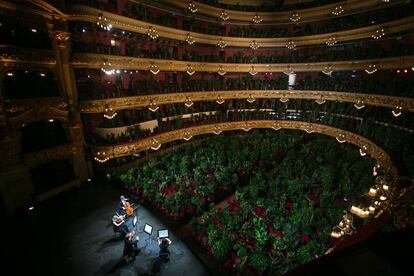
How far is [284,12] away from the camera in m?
31.9

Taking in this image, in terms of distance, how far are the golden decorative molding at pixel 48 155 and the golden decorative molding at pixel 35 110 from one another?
237cm

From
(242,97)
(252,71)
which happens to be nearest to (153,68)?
(242,97)

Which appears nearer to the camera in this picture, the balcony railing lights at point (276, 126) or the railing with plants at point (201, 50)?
the railing with plants at point (201, 50)

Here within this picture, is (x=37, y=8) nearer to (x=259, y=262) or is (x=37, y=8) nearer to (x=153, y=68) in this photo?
(x=153, y=68)

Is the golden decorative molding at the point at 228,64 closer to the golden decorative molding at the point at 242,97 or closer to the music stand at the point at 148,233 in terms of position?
the golden decorative molding at the point at 242,97

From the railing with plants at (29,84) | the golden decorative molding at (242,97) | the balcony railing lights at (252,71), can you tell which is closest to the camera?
the railing with plants at (29,84)

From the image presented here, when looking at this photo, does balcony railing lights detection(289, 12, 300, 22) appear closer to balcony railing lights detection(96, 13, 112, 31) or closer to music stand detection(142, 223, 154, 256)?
balcony railing lights detection(96, 13, 112, 31)

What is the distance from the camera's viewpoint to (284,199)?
18859mm

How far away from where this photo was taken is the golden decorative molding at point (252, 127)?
1867 centimetres

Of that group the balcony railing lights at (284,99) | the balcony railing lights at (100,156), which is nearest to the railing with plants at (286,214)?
the balcony railing lights at (284,99)

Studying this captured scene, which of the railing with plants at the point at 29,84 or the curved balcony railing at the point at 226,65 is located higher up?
the curved balcony railing at the point at 226,65

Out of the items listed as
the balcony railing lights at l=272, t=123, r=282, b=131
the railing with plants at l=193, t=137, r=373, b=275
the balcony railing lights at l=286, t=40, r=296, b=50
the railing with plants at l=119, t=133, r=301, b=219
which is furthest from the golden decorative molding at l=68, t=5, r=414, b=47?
the railing with plants at l=119, t=133, r=301, b=219

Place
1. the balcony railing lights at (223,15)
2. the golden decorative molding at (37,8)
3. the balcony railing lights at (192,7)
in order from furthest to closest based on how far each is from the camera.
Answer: the balcony railing lights at (223,15), the balcony railing lights at (192,7), the golden decorative molding at (37,8)

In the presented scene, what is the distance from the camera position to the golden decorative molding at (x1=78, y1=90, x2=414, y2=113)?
20594mm
